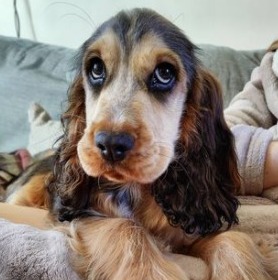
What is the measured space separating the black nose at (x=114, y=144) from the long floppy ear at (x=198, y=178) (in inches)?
8.9

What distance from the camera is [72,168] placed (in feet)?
3.83

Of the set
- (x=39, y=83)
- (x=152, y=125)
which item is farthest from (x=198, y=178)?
(x=39, y=83)

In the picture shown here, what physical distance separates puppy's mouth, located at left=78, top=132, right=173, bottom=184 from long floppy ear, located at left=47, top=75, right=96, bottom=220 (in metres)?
0.20

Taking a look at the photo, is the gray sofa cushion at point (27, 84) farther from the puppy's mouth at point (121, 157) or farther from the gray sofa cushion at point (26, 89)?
the puppy's mouth at point (121, 157)

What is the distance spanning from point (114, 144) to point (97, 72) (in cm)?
24

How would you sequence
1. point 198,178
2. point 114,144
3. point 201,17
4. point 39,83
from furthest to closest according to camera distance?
point 201,17, point 39,83, point 198,178, point 114,144

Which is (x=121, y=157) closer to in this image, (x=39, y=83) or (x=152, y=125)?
(x=152, y=125)

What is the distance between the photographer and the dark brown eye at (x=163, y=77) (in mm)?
1050

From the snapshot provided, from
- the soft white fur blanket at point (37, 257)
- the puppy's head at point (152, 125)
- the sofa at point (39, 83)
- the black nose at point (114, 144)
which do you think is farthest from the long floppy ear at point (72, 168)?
the sofa at point (39, 83)

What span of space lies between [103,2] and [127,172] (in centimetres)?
187

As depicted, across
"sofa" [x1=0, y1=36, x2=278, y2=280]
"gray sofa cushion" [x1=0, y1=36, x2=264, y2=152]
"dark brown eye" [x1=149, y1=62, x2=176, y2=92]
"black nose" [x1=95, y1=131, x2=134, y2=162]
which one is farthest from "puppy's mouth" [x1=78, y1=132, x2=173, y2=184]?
"gray sofa cushion" [x1=0, y1=36, x2=264, y2=152]

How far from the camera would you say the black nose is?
0.89m

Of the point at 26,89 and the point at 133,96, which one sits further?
the point at 26,89

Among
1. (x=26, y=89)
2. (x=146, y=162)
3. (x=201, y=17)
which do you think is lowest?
(x=26, y=89)
